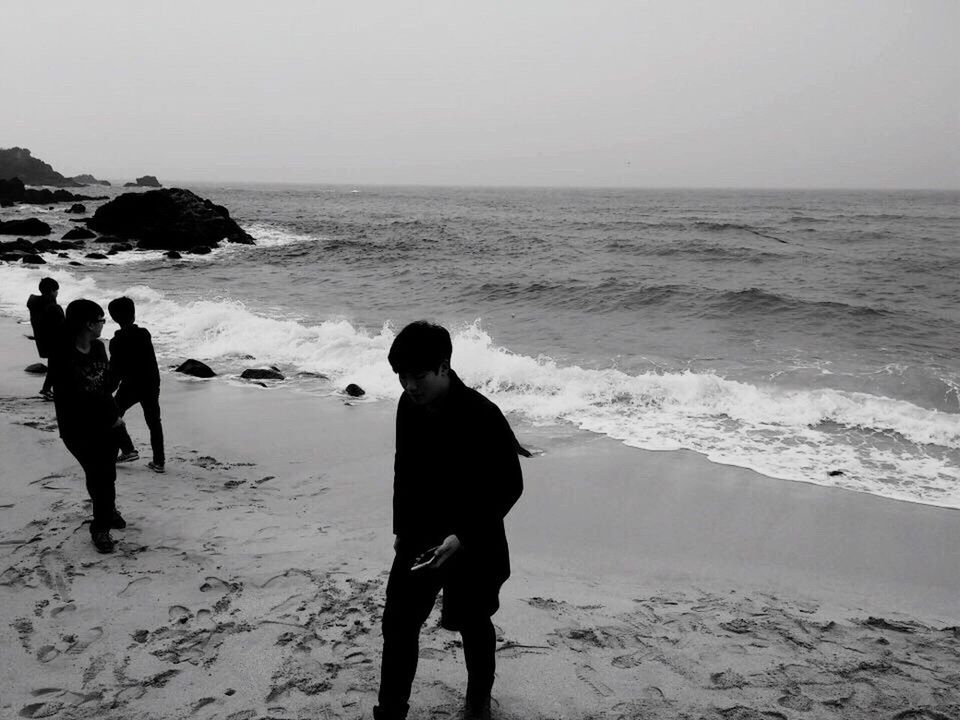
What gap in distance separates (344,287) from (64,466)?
1489cm

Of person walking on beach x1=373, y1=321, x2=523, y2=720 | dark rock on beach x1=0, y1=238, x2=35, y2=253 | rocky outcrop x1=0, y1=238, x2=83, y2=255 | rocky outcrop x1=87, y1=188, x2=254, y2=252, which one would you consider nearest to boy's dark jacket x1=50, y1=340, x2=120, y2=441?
person walking on beach x1=373, y1=321, x2=523, y2=720

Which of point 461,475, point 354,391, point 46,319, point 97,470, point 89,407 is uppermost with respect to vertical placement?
point 461,475

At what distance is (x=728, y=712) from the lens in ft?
9.59

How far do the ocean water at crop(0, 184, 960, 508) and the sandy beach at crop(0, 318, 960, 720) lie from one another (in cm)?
96

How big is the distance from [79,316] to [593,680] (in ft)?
11.9

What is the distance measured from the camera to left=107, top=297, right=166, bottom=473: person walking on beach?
560 cm

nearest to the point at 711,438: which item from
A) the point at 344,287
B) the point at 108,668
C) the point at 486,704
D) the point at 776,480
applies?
the point at 776,480

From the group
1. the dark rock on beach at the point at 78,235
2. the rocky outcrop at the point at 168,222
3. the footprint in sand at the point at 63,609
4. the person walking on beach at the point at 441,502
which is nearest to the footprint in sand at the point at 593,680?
the person walking on beach at the point at 441,502

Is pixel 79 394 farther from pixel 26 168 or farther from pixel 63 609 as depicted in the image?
pixel 26 168

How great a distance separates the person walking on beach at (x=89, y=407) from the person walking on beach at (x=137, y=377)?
4.64 ft

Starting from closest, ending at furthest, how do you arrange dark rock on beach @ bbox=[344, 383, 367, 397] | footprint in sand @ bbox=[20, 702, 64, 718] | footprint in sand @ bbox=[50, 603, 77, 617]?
footprint in sand @ bbox=[20, 702, 64, 718]
footprint in sand @ bbox=[50, 603, 77, 617]
dark rock on beach @ bbox=[344, 383, 367, 397]

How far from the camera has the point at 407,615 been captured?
2510 mm

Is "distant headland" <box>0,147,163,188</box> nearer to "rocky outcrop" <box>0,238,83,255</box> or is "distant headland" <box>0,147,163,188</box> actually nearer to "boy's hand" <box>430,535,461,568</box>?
"rocky outcrop" <box>0,238,83,255</box>

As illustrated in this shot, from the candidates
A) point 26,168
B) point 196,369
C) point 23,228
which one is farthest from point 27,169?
point 196,369
